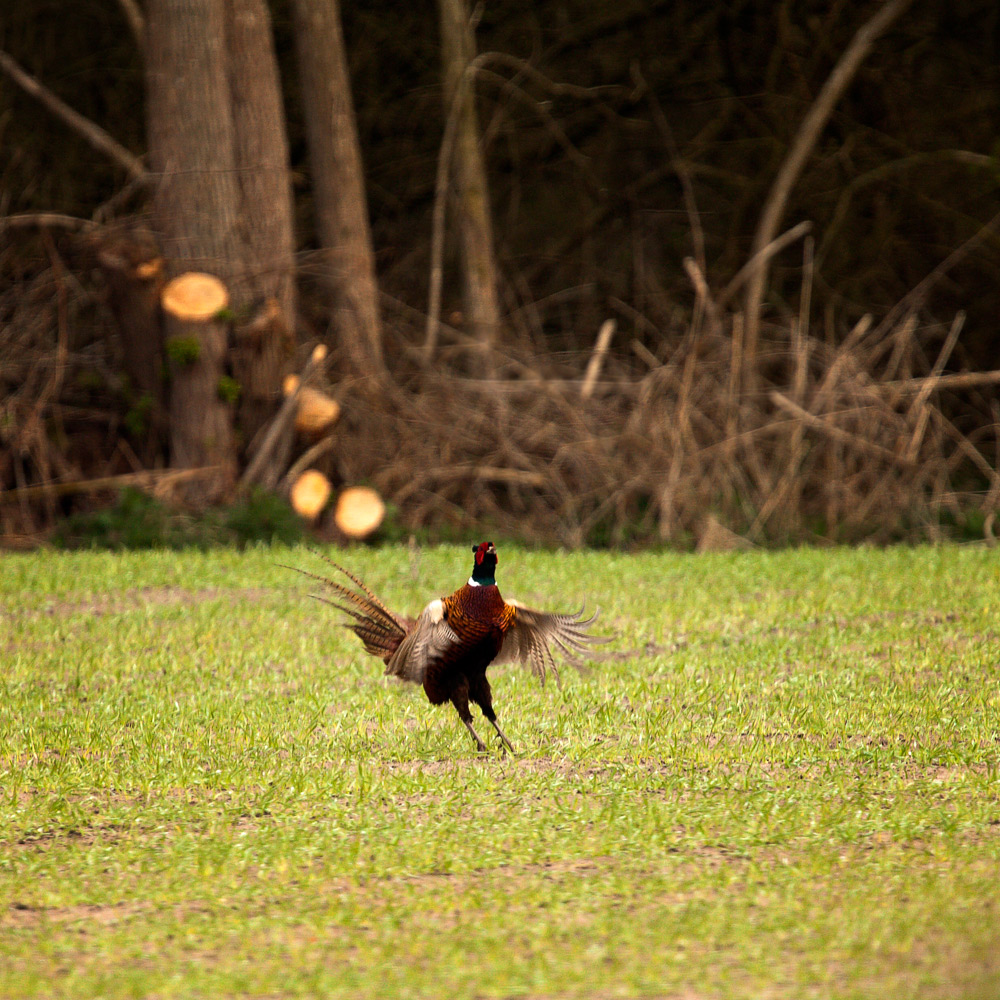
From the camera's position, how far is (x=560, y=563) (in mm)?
11945

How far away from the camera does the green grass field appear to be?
12.6 feet

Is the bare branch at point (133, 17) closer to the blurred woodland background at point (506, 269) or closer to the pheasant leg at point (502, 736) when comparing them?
the blurred woodland background at point (506, 269)

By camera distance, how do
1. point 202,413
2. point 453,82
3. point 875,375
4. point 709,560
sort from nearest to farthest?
point 709,560, point 202,413, point 875,375, point 453,82

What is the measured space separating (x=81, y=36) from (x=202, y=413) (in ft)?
28.9

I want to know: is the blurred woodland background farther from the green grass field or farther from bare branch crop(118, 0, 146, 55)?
the green grass field

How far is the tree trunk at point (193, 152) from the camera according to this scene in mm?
13492

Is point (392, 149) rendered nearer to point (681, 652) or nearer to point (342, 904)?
point (681, 652)

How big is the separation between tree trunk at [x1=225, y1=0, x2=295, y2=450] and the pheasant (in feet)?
24.8

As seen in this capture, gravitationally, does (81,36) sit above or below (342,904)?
above

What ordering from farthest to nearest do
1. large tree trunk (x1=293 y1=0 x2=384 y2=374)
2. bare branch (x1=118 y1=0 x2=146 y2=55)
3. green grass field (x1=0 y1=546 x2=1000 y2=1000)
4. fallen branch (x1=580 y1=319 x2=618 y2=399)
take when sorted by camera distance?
bare branch (x1=118 y1=0 x2=146 y2=55) < large tree trunk (x1=293 y1=0 x2=384 y2=374) < fallen branch (x1=580 y1=319 x2=618 y2=399) < green grass field (x1=0 y1=546 x2=1000 y2=1000)

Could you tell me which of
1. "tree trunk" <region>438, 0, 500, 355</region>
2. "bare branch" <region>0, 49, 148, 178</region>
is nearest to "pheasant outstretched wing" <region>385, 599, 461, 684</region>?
"tree trunk" <region>438, 0, 500, 355</region>

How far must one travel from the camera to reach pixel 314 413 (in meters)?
13.5

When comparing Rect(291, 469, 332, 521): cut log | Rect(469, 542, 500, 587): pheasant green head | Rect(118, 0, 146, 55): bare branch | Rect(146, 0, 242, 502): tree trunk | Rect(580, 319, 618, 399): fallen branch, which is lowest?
Rect(291, 469, 332, 521): cut log

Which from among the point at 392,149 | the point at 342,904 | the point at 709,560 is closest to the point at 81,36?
the point at 392,149
